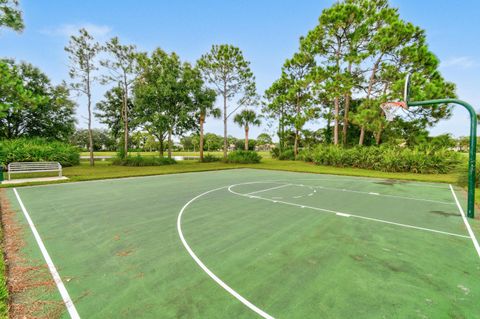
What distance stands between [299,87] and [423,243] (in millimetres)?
27624

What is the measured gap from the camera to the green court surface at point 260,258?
2.57 metres

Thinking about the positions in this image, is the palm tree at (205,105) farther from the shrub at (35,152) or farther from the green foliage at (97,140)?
the green foliage at (97,140)

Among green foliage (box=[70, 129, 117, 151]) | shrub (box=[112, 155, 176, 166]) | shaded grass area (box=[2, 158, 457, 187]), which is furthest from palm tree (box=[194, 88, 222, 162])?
green foliage (box=[70, 129, 117, 151])

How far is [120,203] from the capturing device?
730 centimetres

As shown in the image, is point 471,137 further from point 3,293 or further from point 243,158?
point 243,158

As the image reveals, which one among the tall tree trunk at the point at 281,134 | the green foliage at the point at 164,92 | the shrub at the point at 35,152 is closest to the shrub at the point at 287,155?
Result: the tall tree trunk at the point at 281,134

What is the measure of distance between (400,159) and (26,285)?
20941 mm

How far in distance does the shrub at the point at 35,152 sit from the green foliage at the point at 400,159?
24.5 m

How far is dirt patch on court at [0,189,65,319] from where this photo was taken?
2461mm

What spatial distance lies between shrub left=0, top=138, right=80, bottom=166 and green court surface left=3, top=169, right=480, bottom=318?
1268cm

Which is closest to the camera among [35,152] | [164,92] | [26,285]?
[26,285]

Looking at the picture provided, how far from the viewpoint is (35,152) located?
16.6 metres

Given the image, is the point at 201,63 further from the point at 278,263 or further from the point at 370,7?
the point at 278,263

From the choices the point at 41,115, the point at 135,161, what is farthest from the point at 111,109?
the point at 135,161
